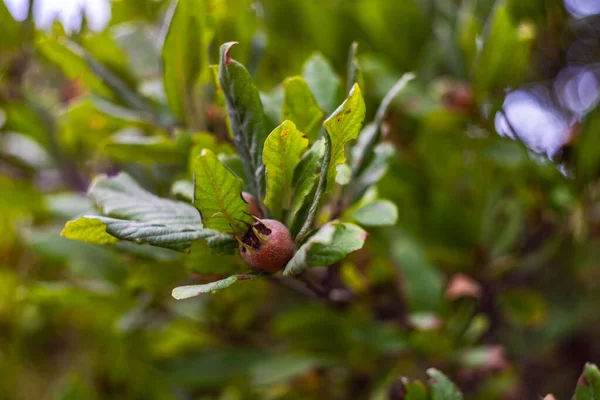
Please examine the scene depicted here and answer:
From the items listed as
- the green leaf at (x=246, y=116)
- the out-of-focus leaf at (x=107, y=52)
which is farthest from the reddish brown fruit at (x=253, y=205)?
the out-of-focus leaf at (x=107, y=52)

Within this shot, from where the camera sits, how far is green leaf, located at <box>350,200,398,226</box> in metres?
0.66

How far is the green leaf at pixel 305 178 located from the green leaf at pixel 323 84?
19 centimetres

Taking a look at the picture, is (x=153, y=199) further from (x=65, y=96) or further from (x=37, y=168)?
(x=65, y=96)

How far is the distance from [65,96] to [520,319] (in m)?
1.30

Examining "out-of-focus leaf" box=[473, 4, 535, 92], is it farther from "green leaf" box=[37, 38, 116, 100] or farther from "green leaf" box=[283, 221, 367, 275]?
"green leaf" box=[37, 38, 116, 100]

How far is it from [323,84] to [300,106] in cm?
13

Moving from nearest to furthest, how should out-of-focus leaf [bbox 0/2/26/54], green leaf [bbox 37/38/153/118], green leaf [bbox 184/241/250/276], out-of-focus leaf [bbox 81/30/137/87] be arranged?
green leaf [bbox 184/241/250/276]
green leaf [bbox 37/38/153/118]
out-of-focus leaf [bbox 81/30/137/87]
out-of-focus leaf [bbox 0/2/26/54]

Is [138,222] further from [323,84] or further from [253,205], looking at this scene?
[323,84]

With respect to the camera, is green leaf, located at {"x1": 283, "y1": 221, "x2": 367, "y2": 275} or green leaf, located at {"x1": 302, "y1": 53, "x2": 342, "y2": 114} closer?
green leaf, located at {"x1": 283, "y1": 221, "x2": 367, "y2": 275}

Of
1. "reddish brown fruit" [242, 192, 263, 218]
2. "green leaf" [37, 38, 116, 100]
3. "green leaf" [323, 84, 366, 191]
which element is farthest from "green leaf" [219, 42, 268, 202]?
"green leaf" [37, 38, 116, 100]

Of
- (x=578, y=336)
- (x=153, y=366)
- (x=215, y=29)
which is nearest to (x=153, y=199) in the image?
(x=215, y=29)

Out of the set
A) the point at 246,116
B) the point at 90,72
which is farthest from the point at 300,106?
the point at 90,72

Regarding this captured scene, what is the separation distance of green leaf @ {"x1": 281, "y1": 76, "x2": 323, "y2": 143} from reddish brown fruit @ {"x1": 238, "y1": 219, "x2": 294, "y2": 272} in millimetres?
152

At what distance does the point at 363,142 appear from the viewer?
29.7 inches
